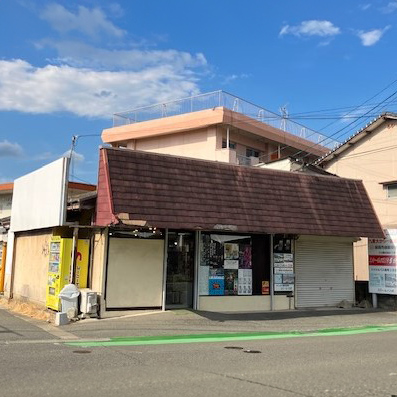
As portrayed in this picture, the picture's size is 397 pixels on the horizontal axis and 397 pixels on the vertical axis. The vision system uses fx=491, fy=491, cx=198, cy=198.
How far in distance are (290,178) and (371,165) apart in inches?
395

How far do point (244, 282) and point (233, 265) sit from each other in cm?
75

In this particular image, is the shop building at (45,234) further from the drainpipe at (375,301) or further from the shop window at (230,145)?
the shop window at (230,145)

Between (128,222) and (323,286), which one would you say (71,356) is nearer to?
(128,222)

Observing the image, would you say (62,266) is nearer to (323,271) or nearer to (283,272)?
(283,272)

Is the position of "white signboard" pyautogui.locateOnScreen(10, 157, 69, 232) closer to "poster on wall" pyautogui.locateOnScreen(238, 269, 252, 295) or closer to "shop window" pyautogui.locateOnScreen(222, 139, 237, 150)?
"poster on wall" pyautogui.locateOnScreen(238, 269, 252, 295)

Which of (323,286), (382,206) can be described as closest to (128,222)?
(323,286)

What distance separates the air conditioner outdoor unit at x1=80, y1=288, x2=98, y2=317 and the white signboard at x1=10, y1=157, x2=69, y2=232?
2.32 m

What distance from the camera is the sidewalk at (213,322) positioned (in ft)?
42.4

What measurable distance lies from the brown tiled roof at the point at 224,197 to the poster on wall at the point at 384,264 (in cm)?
84

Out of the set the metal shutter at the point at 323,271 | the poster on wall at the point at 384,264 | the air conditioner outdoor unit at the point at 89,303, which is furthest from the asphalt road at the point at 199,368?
the poster on wall at the point at 384,264

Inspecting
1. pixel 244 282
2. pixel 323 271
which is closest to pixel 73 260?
pixel 244 282

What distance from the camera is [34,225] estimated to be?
1788 cm

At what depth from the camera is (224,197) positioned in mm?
16438

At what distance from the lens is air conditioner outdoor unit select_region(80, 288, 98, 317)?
14.5m
